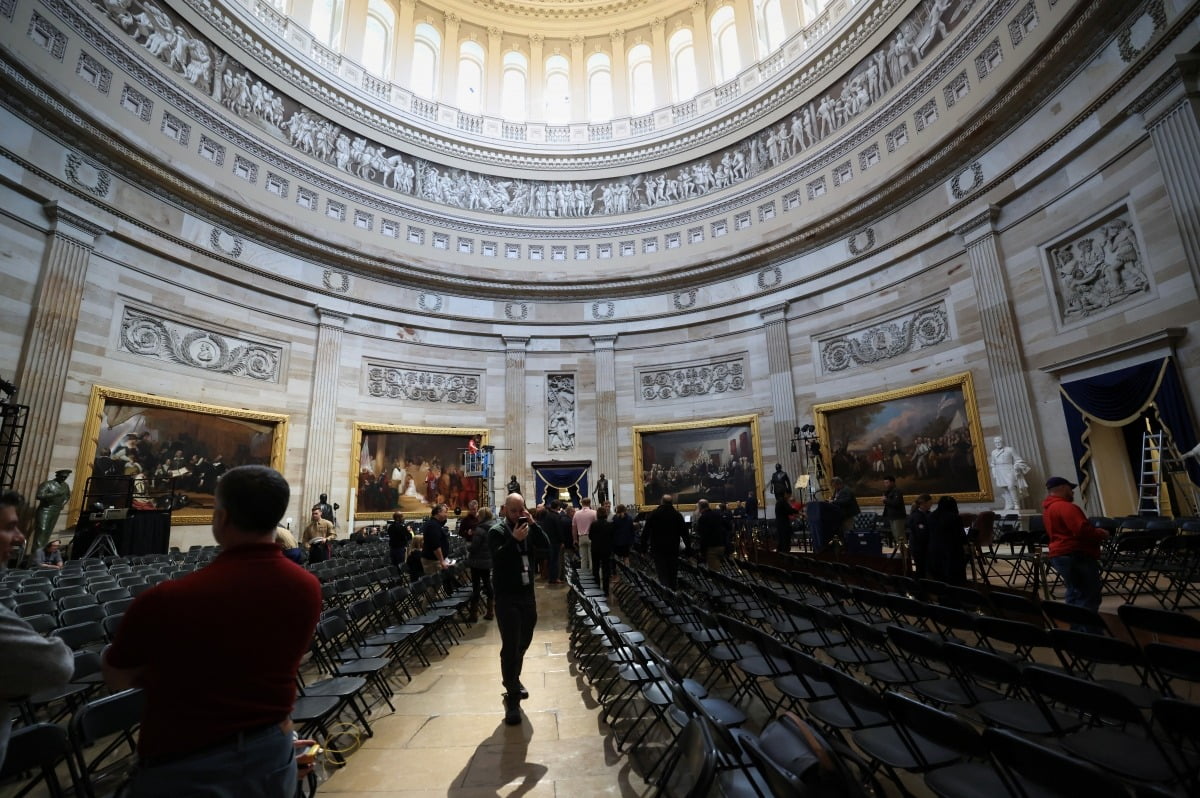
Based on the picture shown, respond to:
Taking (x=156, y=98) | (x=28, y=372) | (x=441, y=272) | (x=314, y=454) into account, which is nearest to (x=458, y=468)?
(x=314, y=454)

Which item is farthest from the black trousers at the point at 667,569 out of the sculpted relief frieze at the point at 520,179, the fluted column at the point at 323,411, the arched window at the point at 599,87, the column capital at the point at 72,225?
the arched window at the point at 599,87

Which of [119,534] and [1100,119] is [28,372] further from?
[1100,119]

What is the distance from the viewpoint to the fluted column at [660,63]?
971 inches

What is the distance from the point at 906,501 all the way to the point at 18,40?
956 inches

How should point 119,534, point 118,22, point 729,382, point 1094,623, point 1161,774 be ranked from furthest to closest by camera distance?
point 729,382 → point 118,22 → point 119,534 → point 1094,623 → point 1161,774

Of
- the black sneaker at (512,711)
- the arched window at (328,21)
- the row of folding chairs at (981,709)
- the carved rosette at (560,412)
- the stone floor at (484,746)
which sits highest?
the arched window at (328,21)


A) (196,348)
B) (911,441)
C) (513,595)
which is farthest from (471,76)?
(513,595)

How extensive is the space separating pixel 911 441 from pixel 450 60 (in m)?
23.8

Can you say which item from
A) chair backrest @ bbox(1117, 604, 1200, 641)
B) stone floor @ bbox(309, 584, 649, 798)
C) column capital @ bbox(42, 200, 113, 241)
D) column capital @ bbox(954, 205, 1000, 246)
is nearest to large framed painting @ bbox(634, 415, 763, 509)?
column capital @ bbox(954, 205, 1000, 246)

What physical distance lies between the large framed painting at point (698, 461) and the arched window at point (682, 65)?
14918 millimetres

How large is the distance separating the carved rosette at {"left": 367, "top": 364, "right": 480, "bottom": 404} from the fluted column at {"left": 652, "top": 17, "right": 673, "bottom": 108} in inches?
586

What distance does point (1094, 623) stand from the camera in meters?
4.03

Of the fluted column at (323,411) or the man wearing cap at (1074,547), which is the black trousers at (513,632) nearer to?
the man wearing cap at (1074,547)

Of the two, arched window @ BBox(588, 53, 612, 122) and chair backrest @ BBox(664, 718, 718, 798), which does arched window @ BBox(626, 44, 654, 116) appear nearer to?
arched window @ BBox(588, 53, 612, 122)
